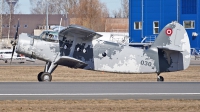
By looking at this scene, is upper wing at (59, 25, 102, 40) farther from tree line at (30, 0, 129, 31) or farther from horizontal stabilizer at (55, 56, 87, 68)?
tree line at (30, 0, 129, 31)

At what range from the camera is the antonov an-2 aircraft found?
75.9ft

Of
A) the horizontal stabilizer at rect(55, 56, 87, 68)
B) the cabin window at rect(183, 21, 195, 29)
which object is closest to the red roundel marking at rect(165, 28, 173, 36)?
the horizontal stabilizer at rect(55, 56, 87, 68)

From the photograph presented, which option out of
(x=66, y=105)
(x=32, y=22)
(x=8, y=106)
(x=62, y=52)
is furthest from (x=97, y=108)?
(x=32, y=22)

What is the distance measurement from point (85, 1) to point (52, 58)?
207 ft

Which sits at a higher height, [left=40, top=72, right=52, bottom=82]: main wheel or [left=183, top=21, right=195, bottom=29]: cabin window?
[left=183, top=21, right=195, bottom=29]: cabin window

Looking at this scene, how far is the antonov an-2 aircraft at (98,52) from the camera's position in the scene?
23125 millimetres

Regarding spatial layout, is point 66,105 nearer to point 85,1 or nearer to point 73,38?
point 73,38

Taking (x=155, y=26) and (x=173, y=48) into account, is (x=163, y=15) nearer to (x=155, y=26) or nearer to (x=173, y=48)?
(x=155, y=26)

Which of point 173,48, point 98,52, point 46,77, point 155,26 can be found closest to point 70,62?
point 46,77

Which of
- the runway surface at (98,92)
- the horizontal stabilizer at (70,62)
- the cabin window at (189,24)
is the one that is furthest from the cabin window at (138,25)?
the runway surface at (98,92)

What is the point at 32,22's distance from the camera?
10081 centimetres

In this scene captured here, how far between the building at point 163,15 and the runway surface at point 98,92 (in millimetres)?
45571

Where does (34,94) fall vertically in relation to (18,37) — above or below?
below

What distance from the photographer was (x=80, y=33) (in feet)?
76.0
